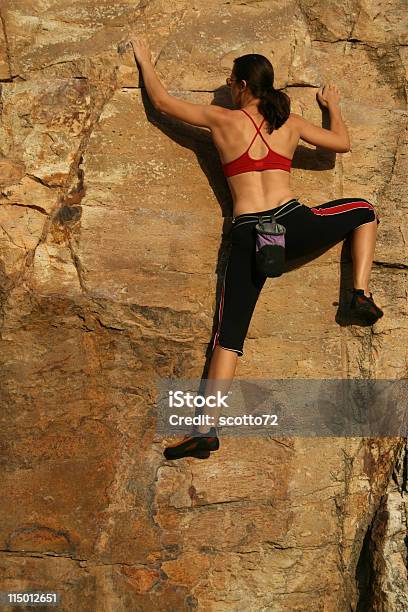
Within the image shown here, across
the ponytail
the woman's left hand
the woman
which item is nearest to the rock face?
the woman's left hand

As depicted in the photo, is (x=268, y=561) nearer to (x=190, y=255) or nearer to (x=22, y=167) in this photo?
(x=190, y=255)

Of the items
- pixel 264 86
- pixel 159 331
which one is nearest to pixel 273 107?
pixel 264 86

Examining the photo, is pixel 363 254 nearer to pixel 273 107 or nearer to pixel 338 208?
pixel 338 208

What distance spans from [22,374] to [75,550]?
882mm

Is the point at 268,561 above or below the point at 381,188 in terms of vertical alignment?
below

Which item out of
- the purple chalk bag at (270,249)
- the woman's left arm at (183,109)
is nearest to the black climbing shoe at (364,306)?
the purple chalk bag at (270,249)

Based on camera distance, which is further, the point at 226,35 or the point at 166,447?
the point at 226,35

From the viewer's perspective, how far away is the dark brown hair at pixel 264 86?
4.23 m

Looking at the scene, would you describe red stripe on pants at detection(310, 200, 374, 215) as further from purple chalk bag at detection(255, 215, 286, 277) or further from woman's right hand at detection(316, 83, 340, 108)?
woman's right hand at detection(316, 83, 340, 108)

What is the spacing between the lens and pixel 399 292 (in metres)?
4.48

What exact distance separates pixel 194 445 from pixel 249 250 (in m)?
A: 0.97

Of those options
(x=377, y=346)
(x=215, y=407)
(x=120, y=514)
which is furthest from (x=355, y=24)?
(x=120, y=514)

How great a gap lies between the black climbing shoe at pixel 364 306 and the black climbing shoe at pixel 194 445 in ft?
3.03

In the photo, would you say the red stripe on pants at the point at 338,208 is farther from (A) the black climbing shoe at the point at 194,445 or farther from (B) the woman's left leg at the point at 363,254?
(A) the black climbing shoe at the point at 194,445
